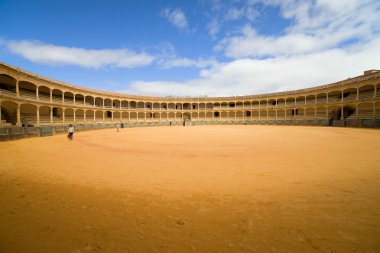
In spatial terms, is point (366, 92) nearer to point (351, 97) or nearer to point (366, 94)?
point (366, 94)

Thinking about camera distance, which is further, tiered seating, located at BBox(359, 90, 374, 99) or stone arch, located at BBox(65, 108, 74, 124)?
stone arch, located at BBox(65, 108, 74, 124)

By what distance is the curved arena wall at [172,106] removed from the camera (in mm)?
24545

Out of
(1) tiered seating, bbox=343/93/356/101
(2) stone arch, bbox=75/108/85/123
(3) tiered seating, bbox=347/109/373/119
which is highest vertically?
(1) tiered seating, bbox=343/93/356/101

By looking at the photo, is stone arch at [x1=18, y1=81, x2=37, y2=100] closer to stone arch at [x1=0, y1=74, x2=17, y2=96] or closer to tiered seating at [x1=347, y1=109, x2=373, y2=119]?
stone arch at [x1=0, y1=74, x2=17, y2=96]

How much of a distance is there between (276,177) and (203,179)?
2339mm

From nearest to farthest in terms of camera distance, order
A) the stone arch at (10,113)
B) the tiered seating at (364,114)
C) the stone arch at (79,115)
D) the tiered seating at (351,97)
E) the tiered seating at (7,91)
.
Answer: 1. the tiered seating at (7,91)
2. the stone arch at (10,113)
3. the tiered seating at (364,114)
4. the tiered seating at (351,97)
5. the stone arch at (79,115)

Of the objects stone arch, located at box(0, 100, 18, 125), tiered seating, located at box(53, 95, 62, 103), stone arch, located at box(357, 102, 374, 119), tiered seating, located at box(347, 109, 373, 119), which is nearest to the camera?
stone arch, located at box(0, 100, 18, 125)

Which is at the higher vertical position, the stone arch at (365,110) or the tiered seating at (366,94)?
the tiered seating at (366,94)

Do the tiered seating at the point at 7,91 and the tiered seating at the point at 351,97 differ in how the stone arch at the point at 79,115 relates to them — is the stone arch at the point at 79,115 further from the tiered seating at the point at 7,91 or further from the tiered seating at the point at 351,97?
the tiered seating at the point at 351,97

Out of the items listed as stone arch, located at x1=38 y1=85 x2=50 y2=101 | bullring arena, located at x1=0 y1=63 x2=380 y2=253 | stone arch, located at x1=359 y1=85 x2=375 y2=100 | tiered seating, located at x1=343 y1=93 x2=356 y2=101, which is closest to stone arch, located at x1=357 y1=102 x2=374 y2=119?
stone arch, located at x1=359 y1=85 x2=375 y2=100

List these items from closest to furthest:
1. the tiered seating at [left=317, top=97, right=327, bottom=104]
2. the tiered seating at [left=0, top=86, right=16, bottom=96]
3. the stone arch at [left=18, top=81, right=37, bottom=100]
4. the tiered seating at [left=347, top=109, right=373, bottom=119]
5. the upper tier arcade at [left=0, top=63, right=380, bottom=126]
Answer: the tiered seating at [left=0, top=86, right=16, bottom=96], the upper tier arcade at [left=0, top=63, right=380, bottom=126], the stone arch at [left=18, top=81, right=37, bottom=100], the tiered seating at [left=347, top=109, right=373, bottom=119], the tiered seating at [left=317, top=97, right=327, bottom=104]

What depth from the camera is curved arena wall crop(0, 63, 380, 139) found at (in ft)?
80.5

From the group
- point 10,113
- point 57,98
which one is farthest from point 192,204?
point 57,98

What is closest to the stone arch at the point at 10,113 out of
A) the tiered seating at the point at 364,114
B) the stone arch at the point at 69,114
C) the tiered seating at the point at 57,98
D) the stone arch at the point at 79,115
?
the tiered seating at the point at 57,98
